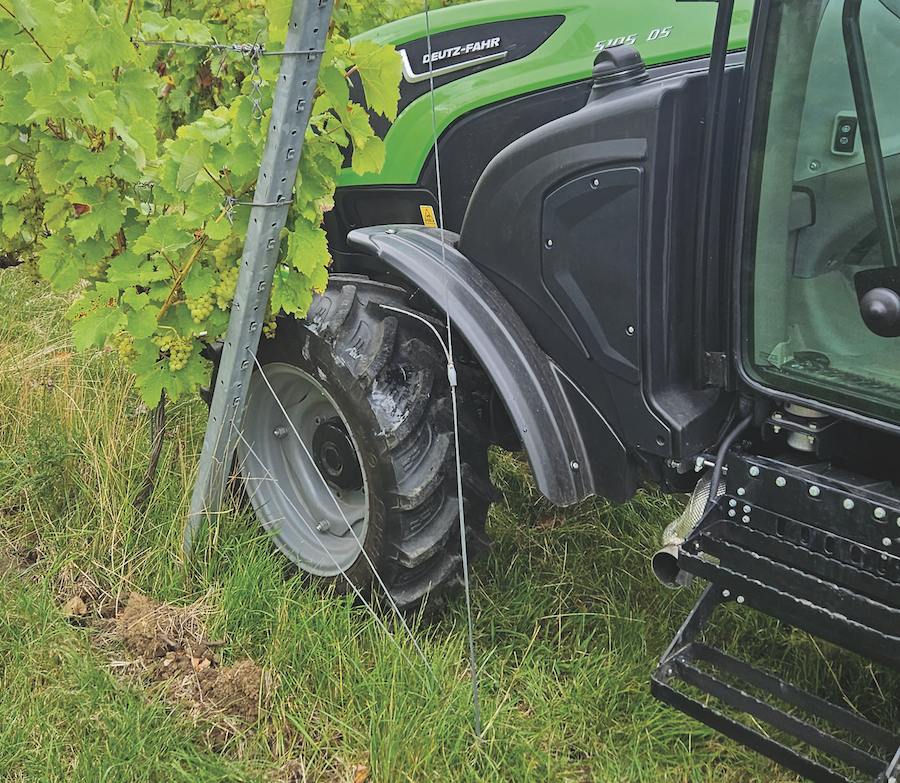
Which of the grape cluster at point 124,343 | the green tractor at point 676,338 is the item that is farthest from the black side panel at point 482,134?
the grape cluster at point 124,343

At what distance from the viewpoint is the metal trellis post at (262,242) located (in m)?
1.91

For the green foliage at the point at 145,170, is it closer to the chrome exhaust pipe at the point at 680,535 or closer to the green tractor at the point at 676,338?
the green tractor at the point at 676,338

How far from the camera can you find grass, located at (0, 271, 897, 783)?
210cm

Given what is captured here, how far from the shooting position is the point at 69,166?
7.26 feet

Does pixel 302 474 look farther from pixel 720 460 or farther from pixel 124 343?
pixel 720 460

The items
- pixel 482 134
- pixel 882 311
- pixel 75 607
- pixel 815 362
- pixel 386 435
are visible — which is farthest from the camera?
pixel 482 134

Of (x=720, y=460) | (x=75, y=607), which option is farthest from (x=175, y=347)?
(x=720, y=460)

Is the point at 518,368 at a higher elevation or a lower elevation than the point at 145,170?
lower

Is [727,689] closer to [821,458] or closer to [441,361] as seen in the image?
[821,458]

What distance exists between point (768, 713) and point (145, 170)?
6.39ft

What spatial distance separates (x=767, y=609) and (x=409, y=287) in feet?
4.02

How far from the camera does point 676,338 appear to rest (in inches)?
77.6

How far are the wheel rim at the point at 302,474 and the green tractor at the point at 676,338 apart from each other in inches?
0.4

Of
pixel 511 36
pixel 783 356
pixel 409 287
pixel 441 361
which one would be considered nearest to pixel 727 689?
pixel 783 356
